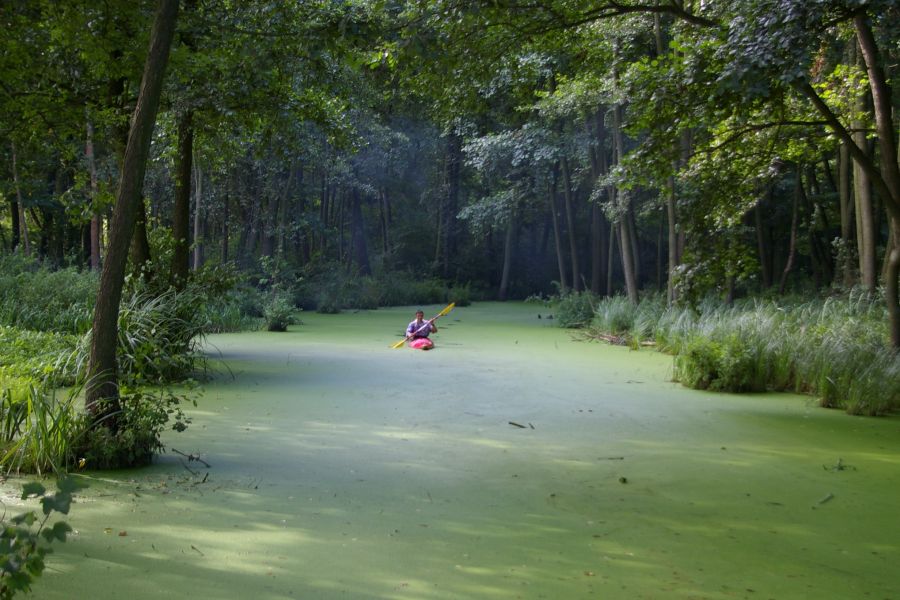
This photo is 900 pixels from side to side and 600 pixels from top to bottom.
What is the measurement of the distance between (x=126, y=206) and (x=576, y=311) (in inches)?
427

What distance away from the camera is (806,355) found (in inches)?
276

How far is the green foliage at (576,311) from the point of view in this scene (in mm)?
13633

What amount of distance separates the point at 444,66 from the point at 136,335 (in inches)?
120

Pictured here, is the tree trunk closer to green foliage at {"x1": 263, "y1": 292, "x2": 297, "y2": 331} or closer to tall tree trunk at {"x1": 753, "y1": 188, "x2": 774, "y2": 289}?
tall tree trunk at {"x1": 753, "y1": 188, "x2": 774, "y2": 289}

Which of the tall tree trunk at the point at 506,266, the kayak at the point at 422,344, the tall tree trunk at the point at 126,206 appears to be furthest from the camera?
the tall tree trunk at the point at 506,266

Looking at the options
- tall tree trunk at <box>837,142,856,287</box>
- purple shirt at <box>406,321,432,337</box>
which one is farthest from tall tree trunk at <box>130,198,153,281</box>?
tall tree trunk at <box>837,142,856,287</box>

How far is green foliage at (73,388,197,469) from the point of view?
3855 millimetres

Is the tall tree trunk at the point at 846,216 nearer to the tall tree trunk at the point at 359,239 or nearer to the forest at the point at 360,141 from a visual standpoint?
the forest at the point at 360,141

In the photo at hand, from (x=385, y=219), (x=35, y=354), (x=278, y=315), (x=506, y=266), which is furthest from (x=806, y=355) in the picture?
(x=385, y=219)

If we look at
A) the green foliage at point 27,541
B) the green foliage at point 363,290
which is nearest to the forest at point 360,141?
the green foliage at point 27,541

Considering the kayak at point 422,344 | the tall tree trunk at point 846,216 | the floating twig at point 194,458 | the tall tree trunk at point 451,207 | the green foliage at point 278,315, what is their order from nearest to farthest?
the floating twig at point 194,458
the kayak at point 422,344
the tall tree trunk at point 846,216
the green foliage at point 278,315
the tall tree trunk at point 451,207

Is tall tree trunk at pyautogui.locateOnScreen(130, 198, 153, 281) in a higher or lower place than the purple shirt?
higher

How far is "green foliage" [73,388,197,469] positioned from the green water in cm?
12

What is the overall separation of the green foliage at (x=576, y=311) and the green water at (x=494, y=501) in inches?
264
